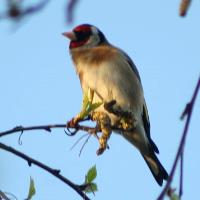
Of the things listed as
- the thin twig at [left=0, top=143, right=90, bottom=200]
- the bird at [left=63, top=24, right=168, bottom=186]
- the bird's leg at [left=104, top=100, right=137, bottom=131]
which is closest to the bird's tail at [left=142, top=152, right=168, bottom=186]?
the bird at [left=63, top=24, right=168, bottom=186]

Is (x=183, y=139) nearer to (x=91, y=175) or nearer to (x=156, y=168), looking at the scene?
(x=91, y=175)

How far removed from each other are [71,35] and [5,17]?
3.05m

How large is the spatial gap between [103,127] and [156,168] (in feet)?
5.03

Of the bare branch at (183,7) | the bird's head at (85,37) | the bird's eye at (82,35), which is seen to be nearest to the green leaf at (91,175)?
the bare branch at (183,7)

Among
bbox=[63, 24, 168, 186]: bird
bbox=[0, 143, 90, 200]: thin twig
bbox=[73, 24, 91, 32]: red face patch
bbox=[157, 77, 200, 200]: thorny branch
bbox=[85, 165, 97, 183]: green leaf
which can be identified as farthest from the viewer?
bbox=[73, 24, 91, 32]: red face patch

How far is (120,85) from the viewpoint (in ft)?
10.7

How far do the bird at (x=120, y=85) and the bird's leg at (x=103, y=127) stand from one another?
1.03 meters

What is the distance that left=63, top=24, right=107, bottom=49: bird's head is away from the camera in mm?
3832

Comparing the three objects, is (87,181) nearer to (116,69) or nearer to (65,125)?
(65,125)

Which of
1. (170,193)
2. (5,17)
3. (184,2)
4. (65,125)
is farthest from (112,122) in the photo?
(5,17)

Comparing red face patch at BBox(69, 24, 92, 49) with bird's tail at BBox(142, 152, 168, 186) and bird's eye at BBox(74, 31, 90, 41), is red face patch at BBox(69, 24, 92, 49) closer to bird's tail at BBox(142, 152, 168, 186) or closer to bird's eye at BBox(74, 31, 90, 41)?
bird's eye at BBox(74, 31, 90, 41)

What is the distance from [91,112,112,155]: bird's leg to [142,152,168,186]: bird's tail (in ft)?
4.41

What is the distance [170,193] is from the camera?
1086 mm

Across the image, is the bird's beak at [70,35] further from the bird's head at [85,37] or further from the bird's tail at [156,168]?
the bird's tail at [156,168]
